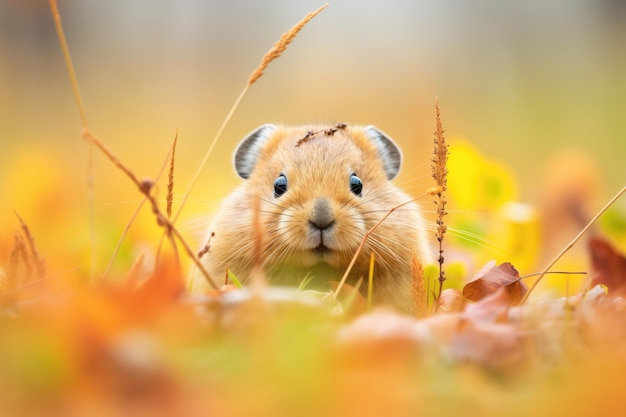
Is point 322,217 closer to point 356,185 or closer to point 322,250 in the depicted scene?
point 322,250

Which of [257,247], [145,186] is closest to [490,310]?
[257,247]

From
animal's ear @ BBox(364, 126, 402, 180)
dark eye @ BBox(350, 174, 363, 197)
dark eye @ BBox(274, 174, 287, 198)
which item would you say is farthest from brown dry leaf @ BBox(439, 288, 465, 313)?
animal's ear @ BBox(364, 126, 402, 180)

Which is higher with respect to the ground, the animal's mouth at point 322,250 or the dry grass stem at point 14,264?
the dry grass stem at point 14,264

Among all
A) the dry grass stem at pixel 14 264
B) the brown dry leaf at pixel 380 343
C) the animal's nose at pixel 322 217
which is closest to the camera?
the brown dry leaf at pixel 380 343

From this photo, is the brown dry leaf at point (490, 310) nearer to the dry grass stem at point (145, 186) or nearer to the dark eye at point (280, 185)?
the dry grass stem at point (145, 186)

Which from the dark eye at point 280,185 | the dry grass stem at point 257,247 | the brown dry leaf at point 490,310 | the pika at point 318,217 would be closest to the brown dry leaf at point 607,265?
the pika at point 318,217

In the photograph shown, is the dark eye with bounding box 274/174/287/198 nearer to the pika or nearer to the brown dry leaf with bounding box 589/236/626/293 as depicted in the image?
the pika

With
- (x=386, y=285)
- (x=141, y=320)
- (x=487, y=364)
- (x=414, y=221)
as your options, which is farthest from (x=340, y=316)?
(x=414, y=221)

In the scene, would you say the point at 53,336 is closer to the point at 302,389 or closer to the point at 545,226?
the point at 302,389
